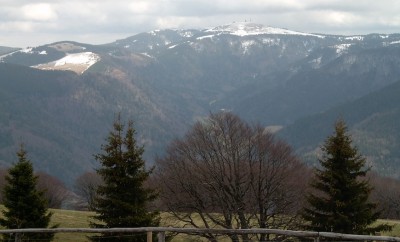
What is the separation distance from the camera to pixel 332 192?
91.9 feet

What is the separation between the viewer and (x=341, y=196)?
28.2 meters

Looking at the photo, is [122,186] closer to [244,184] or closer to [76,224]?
[244,184]

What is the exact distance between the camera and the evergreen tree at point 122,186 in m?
25.5

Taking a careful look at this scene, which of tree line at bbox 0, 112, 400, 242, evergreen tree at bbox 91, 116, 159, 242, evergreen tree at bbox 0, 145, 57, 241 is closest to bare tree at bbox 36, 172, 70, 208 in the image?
tree line at bbox 0, 112, 400, 242

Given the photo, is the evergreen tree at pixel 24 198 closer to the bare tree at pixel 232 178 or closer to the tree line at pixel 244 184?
the tree line at pixel 244 184

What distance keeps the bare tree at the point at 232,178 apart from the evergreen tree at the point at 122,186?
12374mm

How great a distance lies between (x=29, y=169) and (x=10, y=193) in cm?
141

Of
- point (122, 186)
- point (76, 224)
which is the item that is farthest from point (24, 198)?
point (76, 224)

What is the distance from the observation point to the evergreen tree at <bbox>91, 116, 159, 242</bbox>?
Result: 2555 centimetres

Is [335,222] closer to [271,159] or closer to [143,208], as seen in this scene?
[143,208]

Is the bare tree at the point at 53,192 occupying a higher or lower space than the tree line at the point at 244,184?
higher

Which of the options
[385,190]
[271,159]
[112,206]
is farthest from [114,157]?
[385,190]

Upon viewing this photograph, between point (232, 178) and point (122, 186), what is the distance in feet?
49.0

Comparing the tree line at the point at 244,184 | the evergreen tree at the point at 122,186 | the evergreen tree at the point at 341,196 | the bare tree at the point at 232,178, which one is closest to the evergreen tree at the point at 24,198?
the tree line at the point at 244,184
